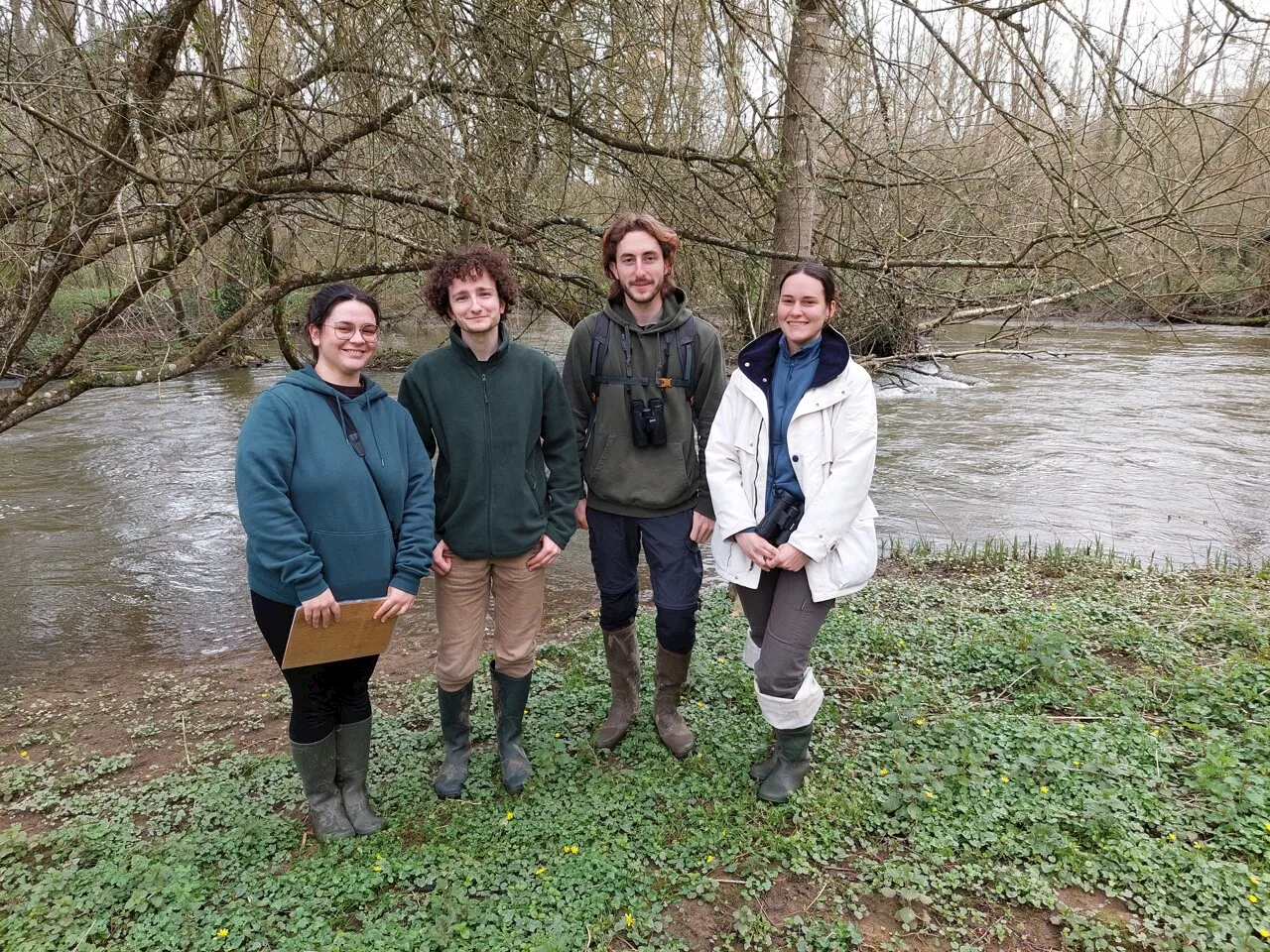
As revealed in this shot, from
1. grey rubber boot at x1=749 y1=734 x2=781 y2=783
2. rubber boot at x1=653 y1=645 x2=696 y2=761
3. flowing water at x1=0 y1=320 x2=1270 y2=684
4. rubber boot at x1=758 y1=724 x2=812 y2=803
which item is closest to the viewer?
rubber boot at x1=758 y1=724 x2=812 y2=803

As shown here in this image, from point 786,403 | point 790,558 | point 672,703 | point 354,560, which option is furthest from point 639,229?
point 672,703

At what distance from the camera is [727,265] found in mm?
4922

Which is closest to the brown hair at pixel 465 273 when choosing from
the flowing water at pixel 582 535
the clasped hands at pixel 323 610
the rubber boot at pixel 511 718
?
the clasped hands at pixel 323 610

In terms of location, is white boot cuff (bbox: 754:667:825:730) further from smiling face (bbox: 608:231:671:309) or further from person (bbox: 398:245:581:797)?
smiling face (bbox: 608:231:671:309)

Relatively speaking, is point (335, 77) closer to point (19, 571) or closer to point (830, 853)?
point (830, 853)

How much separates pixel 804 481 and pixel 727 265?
104 inches

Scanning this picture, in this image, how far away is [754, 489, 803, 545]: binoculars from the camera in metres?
2.68

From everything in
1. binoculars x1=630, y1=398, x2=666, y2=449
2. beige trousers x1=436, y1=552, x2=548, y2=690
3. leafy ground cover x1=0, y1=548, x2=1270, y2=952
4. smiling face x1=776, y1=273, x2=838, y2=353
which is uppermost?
smiling face x1=776, y1=273, x2=838, y2=353

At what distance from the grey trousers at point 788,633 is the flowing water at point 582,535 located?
3055 millimetres

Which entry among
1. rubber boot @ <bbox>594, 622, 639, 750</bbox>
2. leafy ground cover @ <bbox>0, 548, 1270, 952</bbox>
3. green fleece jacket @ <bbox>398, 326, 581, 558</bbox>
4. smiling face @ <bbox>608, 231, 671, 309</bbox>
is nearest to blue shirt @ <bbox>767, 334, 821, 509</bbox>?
smiling face @ <bbox>608, 231, 671, 309</bbox>

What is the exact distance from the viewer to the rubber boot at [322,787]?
105 inches

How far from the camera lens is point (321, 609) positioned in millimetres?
2355

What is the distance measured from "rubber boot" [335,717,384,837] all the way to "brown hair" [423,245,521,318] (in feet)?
5.15

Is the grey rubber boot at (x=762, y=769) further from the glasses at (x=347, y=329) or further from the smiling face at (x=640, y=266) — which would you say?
the glasses at (x=347, y=329)
